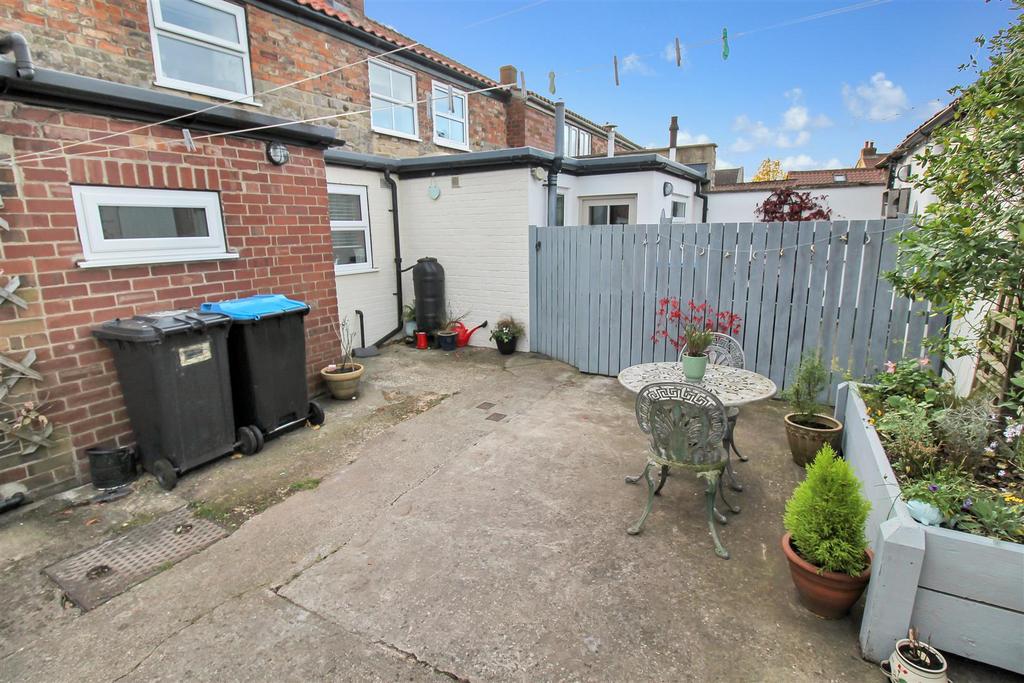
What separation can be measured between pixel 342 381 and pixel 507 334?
2.70m

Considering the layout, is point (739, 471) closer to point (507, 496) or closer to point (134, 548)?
point (507, 496)

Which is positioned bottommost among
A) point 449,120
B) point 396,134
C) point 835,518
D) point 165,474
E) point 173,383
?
point 165,474

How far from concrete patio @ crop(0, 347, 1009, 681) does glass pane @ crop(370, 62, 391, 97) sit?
8.32 m

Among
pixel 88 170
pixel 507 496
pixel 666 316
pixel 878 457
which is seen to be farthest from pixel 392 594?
pixel 666 316

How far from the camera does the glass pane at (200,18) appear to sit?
6.90 m

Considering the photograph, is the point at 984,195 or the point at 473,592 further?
the point at 473,592

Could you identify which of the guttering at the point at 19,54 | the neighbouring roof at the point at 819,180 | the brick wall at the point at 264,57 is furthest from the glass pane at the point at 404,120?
the neighbouring roof at the point at 819,180

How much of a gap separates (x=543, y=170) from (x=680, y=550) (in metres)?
6.08

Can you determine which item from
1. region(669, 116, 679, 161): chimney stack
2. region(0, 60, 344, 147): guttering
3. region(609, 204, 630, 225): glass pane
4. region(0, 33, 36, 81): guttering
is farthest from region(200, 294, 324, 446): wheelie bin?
region(669, 116, 679, 161): chimney stack

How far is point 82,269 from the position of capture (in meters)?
3.76

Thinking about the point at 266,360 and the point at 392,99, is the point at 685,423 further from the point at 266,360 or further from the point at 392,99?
the point at 392,99

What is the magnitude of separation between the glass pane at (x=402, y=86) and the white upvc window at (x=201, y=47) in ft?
10.3

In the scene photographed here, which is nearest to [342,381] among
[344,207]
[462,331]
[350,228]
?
[462,331]

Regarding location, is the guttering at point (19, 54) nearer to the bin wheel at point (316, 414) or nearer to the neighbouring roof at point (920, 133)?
the bin wheel at point (316, 414)
